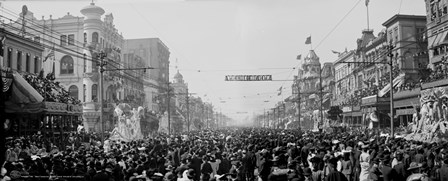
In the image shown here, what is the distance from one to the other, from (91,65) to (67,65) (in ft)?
10.7

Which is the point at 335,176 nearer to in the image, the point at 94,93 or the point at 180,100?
the point at 94,93

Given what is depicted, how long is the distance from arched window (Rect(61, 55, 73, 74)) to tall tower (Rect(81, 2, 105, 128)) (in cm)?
186

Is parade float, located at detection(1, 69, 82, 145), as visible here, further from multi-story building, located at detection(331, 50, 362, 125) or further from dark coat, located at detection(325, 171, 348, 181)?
multi-story building, located at detection(331, 50, 362, 125)

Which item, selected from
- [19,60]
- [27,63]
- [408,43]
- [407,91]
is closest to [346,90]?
[408,43]

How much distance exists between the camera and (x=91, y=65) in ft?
193

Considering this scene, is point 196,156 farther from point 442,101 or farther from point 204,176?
point 442,101

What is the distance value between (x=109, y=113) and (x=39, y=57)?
52.8 feet

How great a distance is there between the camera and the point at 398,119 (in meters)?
50.3

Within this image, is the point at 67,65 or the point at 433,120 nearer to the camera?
the point at 433,120

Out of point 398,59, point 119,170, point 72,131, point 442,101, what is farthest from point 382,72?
point 119,170

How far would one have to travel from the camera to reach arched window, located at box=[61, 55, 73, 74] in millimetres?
58219

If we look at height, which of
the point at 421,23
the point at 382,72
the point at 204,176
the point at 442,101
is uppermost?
the point at 421,23

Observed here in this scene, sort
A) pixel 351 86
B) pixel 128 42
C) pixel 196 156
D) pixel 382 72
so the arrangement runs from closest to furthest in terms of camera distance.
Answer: pixel 196 156
pixel 382 72
pixel 351 86
pixel 128 42

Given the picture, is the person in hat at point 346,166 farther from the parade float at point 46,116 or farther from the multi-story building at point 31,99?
the parade float at point 46,116
